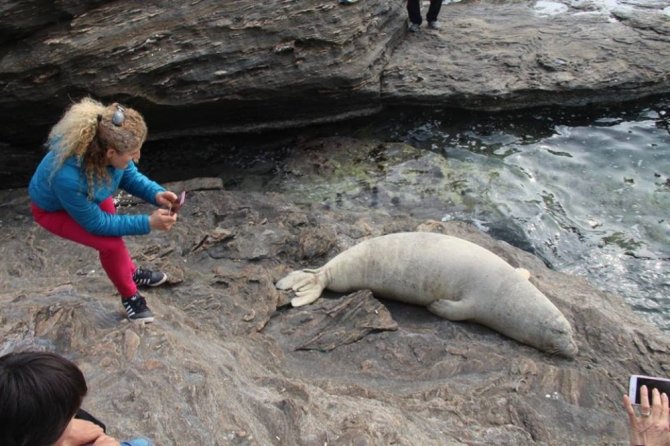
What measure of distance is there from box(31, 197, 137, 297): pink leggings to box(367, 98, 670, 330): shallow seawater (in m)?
3.51

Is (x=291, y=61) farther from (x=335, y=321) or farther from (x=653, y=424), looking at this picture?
(x=653, y=424)

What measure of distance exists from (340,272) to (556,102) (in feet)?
15.7

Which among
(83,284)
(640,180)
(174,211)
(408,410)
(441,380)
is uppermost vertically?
(174,211)

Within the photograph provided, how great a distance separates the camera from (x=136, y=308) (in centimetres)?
335

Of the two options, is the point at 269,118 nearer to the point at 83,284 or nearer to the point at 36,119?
the point at 36,119

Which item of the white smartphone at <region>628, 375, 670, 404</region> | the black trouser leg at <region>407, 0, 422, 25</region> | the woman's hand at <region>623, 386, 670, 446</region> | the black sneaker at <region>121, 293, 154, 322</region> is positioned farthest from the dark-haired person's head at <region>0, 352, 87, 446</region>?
the black trouser leg at <region>407, 0, 422, 25</region>

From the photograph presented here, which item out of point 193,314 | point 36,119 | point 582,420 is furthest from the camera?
point 36,119

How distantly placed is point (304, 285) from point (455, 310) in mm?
1050

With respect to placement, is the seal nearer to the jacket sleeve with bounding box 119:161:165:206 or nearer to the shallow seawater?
the jacket sleeve with bounding box 119:161:165:206

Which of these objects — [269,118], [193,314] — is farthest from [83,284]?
[269,118]

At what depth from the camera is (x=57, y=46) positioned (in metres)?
5.76

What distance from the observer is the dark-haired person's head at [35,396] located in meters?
1.45

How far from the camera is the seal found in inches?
159

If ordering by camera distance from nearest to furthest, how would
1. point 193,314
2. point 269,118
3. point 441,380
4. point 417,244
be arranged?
point 441,380 → point 193,314 → point 417,244 → point 269,118
